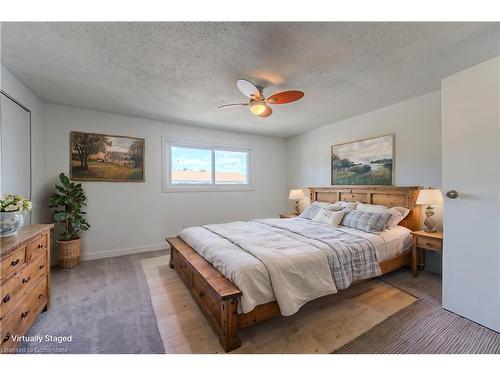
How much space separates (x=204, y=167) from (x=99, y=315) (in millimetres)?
3176

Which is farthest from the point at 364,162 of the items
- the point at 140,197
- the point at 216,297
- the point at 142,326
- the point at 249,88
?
the point at 140,197

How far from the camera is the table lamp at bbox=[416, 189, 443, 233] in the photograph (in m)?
2.71

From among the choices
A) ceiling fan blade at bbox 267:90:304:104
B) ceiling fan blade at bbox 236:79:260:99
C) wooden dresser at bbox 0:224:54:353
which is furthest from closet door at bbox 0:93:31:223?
ceiling fan blade at bbox 267:90:304:104

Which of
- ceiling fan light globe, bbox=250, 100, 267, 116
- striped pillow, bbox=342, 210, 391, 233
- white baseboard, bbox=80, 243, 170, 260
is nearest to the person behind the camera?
ceiling fan light globe, bbox=250, 100, 267, 116

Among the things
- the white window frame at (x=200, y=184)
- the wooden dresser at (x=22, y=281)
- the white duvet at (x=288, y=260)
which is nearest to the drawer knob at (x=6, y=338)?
the wooden dresser at (x=22, y=281)

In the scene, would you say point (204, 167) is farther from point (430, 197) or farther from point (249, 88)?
point (430, 197)

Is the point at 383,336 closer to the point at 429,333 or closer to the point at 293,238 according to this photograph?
the point at 429,333

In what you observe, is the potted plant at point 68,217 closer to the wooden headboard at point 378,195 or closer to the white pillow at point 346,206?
the white pillow at point 346,206

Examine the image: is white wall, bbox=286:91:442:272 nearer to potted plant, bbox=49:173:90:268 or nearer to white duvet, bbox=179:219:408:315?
white duvet, bbox=179:219:408:315

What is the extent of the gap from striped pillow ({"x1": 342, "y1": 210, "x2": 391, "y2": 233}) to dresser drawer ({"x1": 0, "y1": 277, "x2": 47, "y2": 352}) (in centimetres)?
347

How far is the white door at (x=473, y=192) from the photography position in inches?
70.9

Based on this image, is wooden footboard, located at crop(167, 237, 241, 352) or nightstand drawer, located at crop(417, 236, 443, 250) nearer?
wooden footboard, located at crop(167, 237, 241, 352)

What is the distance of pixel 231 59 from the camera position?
6.74ft
